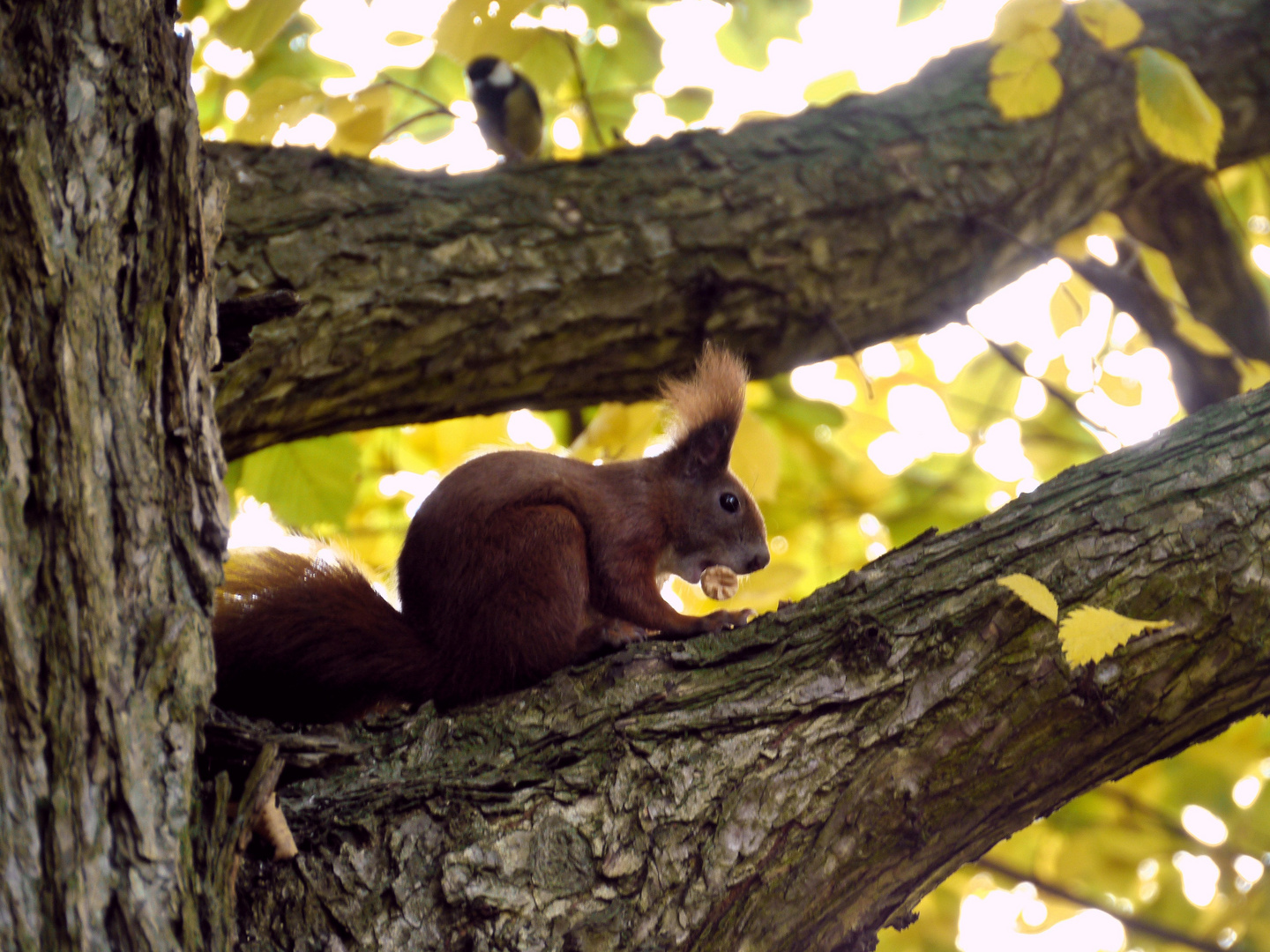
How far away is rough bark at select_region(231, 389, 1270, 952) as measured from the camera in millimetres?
1345

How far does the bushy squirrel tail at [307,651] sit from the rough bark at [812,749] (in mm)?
227

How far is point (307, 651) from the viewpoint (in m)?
1.80

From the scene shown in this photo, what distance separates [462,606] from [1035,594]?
95 centimetres

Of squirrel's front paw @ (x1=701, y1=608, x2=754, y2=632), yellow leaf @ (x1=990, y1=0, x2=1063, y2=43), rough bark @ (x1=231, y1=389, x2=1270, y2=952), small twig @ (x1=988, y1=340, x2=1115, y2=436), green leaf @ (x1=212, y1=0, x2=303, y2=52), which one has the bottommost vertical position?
rough bark @ (x1=231, y1=389, x2=1270, y2=952)

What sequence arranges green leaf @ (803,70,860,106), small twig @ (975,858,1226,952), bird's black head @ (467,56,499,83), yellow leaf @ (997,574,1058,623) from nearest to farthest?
yellow leaf @ (997,574,1058,623) → small twig @ (975,858,1226,952) → green leaf @ (803,70,860,106) → bird's black head @ (467,56,499,83)

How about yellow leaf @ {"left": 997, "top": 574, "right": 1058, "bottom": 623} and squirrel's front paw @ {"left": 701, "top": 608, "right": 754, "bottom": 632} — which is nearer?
yellow leaf @ {"left": 997, "top": 574, "right": 1058, "bottom": 623}

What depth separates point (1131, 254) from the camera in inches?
123

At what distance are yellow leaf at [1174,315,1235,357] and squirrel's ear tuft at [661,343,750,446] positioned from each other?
1274 mm

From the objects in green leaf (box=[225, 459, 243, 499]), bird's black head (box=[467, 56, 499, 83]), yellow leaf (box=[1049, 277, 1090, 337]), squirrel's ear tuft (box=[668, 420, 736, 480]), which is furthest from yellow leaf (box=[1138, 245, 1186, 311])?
green leaf (box=[225, 459, 243, 499])

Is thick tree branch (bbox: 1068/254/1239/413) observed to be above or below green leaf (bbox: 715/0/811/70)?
below

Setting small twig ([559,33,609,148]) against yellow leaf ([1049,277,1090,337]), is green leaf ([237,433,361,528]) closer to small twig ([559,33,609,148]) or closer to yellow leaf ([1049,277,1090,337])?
small twig ([559,33,609,148])

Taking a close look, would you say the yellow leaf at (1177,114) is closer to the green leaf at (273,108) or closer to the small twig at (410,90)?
the small twig at (410,90)

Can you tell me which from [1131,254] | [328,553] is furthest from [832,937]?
[1131,254]

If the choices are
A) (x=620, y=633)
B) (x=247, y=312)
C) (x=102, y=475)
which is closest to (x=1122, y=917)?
(x=620, y=633)
